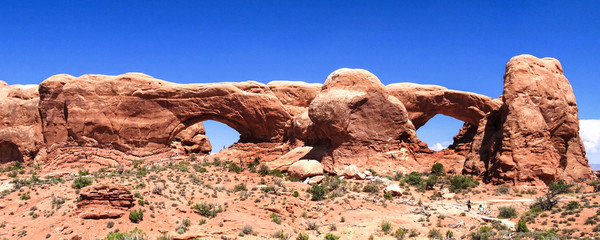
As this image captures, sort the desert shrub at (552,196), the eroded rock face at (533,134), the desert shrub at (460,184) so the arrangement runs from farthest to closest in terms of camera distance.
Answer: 1. the eroded rock face at (533,134)
2. the desert shrub at (460,184)
3. the desert shrub at (552,196)

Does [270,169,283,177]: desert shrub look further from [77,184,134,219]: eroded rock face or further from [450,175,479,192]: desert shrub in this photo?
[77,184,134,219]: eroded rock face

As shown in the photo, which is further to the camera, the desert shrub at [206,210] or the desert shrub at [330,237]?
the desert shrub at [206,210]

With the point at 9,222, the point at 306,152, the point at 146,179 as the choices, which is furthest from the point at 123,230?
the point at 306,152

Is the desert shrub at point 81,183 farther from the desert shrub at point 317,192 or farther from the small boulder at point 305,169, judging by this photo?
the small boulder at point 305,169

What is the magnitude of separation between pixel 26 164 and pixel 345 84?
25651mm

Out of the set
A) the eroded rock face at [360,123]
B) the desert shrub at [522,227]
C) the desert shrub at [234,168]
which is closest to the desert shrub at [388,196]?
the eroded rock face at [360,123]

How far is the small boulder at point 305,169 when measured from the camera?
95.2 feet

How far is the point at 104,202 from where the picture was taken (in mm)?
19359

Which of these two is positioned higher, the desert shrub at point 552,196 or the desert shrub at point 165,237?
the desert shrub at point 552,196

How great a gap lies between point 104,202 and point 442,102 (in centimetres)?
3041

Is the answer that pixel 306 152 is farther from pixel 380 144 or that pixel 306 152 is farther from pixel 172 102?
pixel 172 102

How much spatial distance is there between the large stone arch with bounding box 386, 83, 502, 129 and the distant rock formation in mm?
90

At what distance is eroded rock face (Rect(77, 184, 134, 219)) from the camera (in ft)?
61.8

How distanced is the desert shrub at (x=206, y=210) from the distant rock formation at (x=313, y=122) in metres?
11.1
